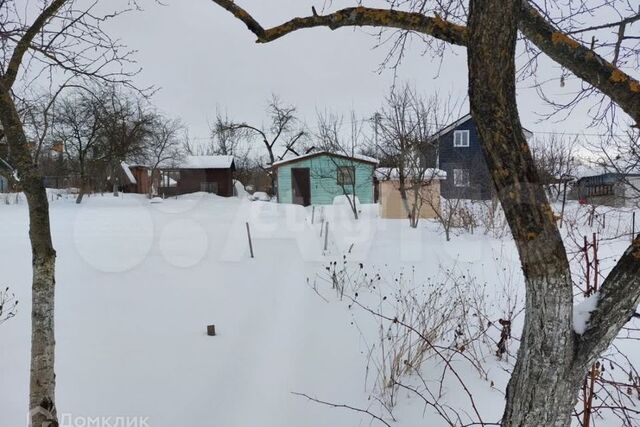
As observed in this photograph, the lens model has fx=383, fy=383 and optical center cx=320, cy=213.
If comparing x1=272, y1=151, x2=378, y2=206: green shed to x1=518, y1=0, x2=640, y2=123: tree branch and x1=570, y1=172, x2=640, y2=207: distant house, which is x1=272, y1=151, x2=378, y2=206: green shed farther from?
x1=518, y1=0, x2=640, y2=123: tree branch

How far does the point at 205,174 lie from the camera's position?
29.2 m

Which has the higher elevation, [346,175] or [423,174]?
[346,175]

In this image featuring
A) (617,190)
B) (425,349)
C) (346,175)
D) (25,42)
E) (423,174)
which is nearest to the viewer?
(25,42)

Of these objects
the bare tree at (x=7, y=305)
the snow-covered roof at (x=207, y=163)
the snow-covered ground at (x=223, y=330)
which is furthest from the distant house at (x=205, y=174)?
the bare tree at (x=7, y=305)

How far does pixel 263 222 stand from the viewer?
1341cm

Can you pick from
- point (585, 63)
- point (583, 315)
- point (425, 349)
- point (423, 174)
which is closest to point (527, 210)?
point (583, 315)

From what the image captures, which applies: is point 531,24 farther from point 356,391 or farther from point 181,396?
point 181,396

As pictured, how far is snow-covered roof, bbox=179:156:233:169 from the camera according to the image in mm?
28656

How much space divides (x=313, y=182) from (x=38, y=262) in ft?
62.0

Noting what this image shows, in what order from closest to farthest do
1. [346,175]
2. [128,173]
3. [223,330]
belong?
[223,330], [346,175], [128,173]

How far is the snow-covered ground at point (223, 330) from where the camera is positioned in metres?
2.85

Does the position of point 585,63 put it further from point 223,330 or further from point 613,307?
point 223,330

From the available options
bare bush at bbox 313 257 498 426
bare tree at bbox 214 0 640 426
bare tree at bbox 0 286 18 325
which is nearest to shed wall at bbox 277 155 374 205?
bare bush at bbox 313 257 498 426

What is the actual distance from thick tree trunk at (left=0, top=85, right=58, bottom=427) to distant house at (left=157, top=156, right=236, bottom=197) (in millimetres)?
27225
